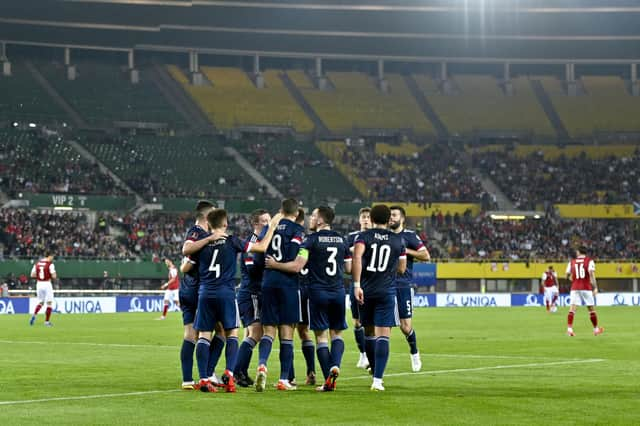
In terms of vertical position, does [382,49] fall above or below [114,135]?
above

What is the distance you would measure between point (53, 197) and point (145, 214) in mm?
5727

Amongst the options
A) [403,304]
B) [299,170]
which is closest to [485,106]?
[299,170]

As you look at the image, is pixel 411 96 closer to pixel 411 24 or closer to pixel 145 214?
pixel 411 24

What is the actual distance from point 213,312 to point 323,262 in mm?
1737

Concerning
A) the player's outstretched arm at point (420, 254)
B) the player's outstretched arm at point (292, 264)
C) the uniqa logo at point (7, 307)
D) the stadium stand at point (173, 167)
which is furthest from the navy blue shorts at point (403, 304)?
the stadium stand at point (173, 167)

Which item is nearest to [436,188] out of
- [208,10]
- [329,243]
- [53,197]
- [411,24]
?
[411,24]

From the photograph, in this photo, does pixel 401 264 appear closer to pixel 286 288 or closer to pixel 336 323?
pixel 336 323

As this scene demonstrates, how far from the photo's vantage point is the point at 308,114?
284 feet

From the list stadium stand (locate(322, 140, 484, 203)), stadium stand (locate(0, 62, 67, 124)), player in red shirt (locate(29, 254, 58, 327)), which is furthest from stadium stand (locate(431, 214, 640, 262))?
player in red shirt (locate(29, 254, 58, 327))

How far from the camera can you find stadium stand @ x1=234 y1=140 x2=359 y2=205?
75.4 m

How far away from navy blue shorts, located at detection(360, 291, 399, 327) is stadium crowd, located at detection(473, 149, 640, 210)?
6469cm

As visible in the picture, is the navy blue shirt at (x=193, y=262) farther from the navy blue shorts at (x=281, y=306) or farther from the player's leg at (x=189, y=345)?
the navy blue shorts at (x=281, y=306)

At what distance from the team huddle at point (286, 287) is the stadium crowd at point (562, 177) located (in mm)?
64589

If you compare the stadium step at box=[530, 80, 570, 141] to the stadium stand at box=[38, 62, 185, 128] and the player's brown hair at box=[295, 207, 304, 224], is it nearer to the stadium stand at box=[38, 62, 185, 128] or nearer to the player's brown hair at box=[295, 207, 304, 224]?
the stadium stand at box=[38, 62, 185, 128]
